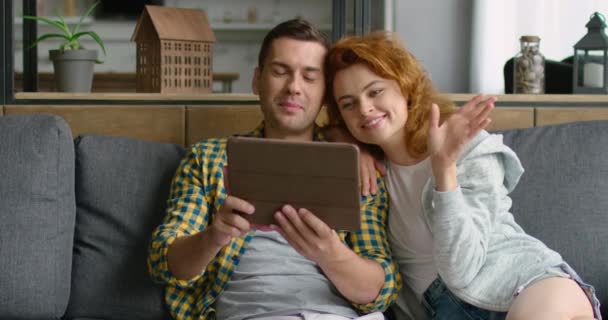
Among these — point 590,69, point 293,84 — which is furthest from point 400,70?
point 590,69

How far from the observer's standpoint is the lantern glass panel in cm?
212

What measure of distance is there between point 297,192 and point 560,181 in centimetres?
72

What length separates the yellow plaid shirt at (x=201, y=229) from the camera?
1.54m

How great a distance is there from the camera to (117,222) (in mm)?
1726

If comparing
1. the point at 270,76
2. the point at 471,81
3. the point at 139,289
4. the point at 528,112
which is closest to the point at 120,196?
the point at 139,289

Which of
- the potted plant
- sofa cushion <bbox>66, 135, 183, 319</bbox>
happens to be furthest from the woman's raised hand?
the potted plant

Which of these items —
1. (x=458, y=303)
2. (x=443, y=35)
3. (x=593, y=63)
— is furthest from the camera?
(x=443, y=35)

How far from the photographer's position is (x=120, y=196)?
1736 millimetres

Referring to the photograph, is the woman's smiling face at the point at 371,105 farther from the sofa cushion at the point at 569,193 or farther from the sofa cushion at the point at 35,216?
the sofa cushion at the point at 35,216

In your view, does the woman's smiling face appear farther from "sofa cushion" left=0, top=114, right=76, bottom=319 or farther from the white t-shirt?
"sofa cushion" left=0, top=114, right=76, bottom=319

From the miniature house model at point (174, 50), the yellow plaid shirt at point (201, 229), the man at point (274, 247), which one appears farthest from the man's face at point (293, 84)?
the miniature house model at point (174, 50)

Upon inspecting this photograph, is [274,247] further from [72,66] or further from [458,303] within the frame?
[72,66]

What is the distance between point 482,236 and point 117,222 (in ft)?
2.58

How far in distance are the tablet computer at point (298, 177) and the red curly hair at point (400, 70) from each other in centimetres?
33
